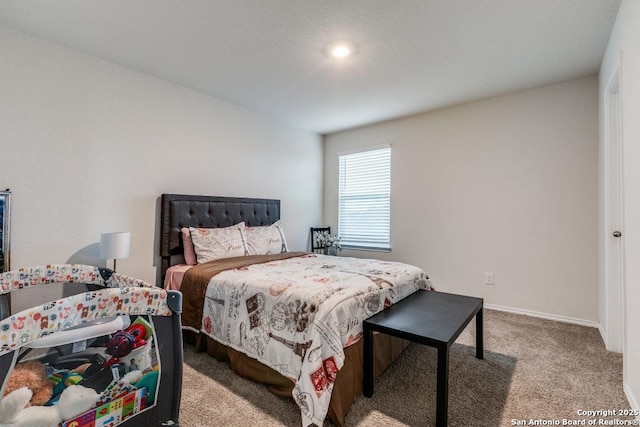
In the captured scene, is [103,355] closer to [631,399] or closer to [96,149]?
[96,149]

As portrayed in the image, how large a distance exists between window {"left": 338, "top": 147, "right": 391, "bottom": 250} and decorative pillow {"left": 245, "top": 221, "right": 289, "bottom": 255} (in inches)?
53.2

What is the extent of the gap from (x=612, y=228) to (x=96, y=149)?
4.32 meters

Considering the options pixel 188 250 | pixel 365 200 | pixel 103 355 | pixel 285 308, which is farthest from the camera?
pixel 365 200

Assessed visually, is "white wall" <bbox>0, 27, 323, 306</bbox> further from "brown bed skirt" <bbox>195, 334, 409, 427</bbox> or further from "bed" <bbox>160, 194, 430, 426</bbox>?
"brown bed skirt" <bbox>195, 334, 409, 427</bbox>

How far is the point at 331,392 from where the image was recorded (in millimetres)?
1525

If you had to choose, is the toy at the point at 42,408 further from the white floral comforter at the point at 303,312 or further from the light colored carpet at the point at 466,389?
the white floral comforter at the point at 303,312

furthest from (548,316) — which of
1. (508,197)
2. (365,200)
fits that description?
(365,200)

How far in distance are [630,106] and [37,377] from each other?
3.13 meters

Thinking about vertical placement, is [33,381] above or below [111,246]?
below

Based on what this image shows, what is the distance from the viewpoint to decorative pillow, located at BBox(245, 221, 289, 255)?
3.30 meters

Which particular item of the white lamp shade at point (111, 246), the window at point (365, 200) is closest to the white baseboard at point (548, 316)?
the window at point (365, 200)

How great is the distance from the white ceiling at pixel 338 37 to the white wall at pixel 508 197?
367mm

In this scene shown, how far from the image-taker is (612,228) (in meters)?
2.40

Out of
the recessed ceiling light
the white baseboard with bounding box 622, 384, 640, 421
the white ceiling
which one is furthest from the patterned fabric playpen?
the white baseboard with bounding box 622, 384, 640, 421
